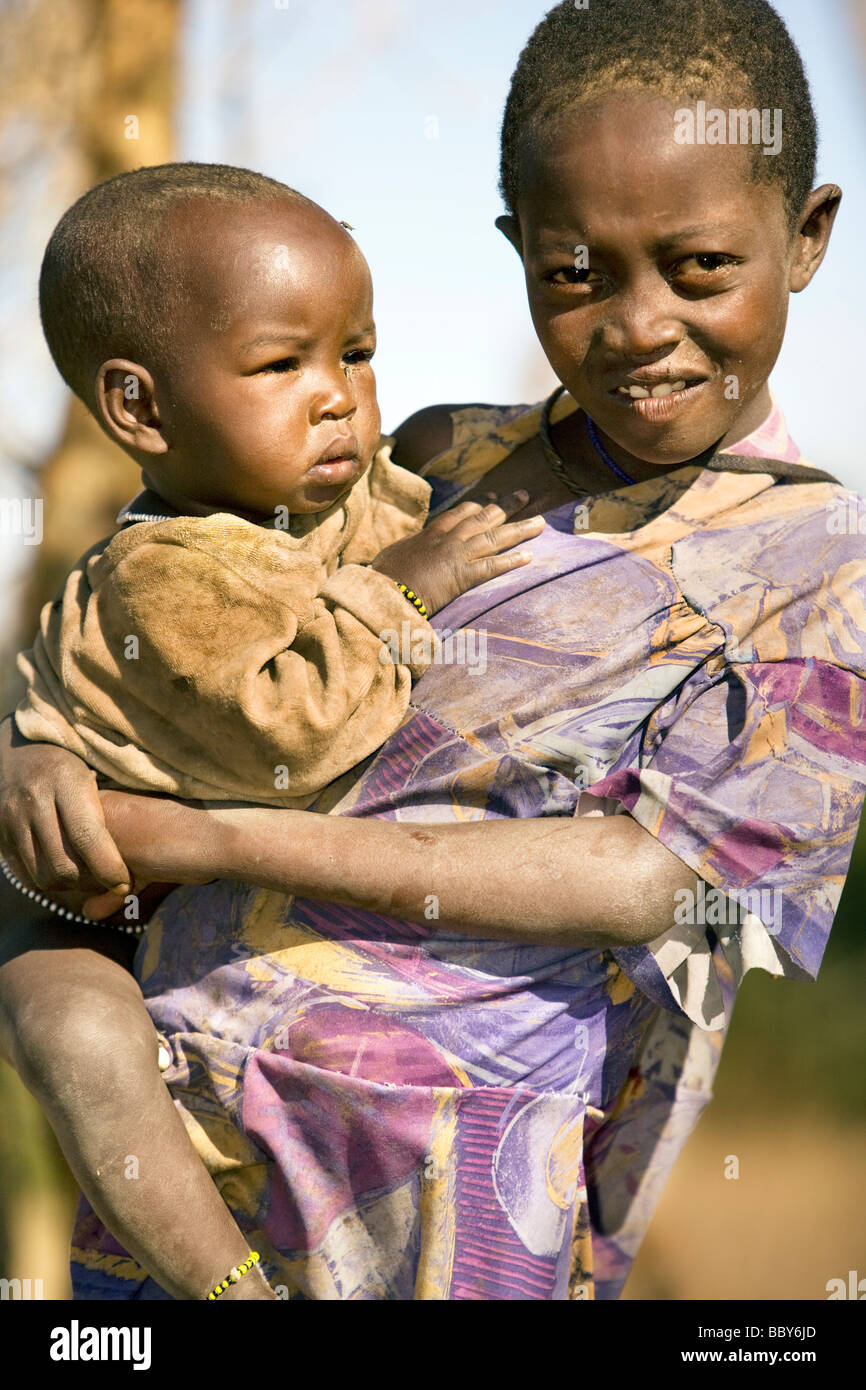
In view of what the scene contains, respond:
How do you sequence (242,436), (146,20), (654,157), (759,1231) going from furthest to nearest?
1. (759,1231)
2. (146,20)
3. (242,436)
4. (654,157)

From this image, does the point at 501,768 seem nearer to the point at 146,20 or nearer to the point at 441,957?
the point at 441,957

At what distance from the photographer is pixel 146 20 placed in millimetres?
3572

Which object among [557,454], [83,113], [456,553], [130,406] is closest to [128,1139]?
[456,553]

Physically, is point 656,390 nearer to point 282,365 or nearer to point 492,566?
point 492,566

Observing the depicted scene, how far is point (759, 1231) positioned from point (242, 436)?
13.3 ft

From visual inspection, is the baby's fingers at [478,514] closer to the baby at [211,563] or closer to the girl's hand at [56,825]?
the baby at [211,563]

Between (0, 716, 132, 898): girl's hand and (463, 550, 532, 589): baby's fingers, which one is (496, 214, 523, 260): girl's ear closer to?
(463, 550, 532, 589): baby's fingers

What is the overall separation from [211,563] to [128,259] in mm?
470

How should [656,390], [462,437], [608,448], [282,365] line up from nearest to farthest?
[656,390] < [282,365] < [608,448] < [462,437]

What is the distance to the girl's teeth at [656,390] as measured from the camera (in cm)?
164

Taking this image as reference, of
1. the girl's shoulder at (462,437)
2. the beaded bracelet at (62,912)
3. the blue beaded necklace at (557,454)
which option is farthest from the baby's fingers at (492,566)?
the beaded bracelet at (62,912)

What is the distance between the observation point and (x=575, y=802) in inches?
65.1

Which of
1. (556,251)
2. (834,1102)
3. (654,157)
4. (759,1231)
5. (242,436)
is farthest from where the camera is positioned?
(834,1102)

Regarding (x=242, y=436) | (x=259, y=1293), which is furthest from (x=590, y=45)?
(x=259, y=1293)
